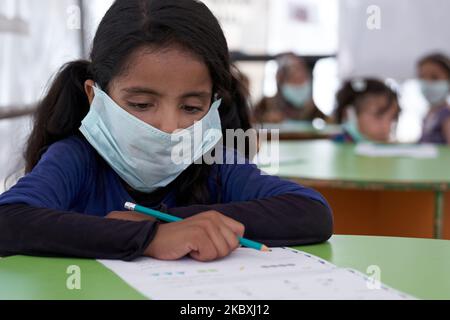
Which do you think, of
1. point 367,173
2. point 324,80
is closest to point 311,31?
point 324,80

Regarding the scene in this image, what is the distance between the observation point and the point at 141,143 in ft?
3.76

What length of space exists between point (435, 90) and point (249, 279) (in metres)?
3.68

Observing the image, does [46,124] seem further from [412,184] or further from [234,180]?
[412,184]

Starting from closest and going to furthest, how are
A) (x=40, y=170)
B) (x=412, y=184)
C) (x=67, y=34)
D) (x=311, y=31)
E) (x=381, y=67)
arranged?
(x=40, y=170) → (x=412, y=184) → (x=67, y=34) → (x=381, y=67) → (x=311, y=31)

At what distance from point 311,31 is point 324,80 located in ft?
1.95

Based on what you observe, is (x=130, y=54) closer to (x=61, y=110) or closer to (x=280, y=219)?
(x=61, y=110)

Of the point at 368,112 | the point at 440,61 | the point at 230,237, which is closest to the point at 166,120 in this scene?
the point at 230,237

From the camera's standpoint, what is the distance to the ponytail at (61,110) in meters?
1.29

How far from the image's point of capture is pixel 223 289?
768mm

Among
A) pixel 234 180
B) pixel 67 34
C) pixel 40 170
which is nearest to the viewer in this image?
pixel 40 170

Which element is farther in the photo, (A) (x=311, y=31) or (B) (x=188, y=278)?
(A) (x=311, y=31)

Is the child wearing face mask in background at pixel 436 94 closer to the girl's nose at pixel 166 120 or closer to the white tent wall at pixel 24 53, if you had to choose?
the white tent wall at pixel 24 53

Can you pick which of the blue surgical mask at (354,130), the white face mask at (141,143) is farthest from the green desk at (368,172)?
the white face mask at (141,143)

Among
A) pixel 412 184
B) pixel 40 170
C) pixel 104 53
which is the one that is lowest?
pixel 412 184
